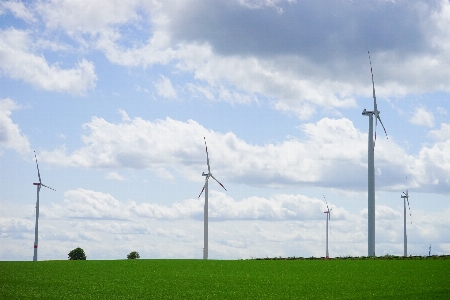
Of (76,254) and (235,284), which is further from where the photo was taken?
(76,254)

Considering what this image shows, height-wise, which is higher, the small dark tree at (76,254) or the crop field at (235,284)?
the small dark tree at (76,254)

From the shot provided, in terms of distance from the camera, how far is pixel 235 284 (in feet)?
117

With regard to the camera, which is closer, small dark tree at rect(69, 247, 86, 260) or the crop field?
the crop field

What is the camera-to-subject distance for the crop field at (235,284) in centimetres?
2991

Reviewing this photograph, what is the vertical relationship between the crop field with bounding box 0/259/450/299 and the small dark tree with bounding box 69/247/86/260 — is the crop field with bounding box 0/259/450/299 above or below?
below

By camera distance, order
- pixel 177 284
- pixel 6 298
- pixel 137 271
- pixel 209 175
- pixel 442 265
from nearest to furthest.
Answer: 1. pixel 6 298
2. pixel 177 284
3. pixel 137 271
4. pixel 442 265
5. pixel 209 175

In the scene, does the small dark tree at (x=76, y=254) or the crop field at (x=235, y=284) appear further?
the small dark tree at (x=76, y=254)

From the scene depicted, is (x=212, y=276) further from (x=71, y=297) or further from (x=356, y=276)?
(x=71, y=297)

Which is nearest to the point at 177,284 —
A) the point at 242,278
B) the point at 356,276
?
the point at 242,278

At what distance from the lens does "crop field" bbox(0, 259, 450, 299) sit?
2991cm

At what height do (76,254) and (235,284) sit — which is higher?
(76,254)

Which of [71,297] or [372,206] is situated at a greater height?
[372,206]

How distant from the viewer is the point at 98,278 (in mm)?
39375

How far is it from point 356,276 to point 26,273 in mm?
23116
